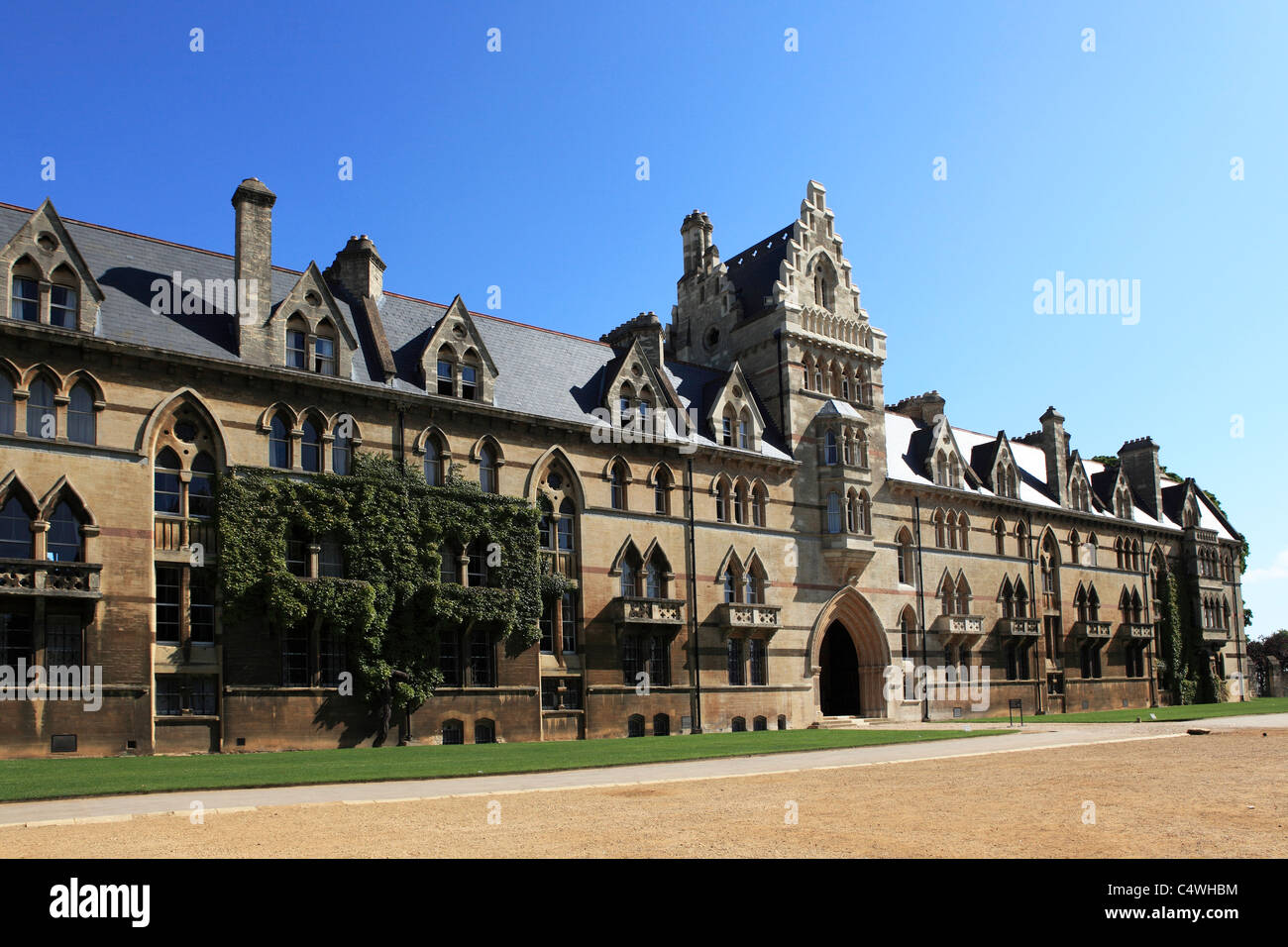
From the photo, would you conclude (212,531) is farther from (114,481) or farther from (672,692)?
(672,692)

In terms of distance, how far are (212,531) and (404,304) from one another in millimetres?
11601

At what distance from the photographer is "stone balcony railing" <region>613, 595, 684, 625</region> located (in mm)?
39312

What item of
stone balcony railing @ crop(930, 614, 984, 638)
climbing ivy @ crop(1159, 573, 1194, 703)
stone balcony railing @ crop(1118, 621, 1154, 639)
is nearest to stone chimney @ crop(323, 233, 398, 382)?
stone balcony railing @ crop(930, 614, 984, 638)

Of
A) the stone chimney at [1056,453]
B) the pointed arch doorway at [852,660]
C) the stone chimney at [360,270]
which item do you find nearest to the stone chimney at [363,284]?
the stone chimney at [360,270]

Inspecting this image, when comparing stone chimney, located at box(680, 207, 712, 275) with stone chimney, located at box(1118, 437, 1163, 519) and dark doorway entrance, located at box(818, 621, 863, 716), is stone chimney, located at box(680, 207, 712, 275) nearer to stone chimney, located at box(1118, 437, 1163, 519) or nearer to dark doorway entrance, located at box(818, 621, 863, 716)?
dark doorway entrance, located at box(818, 621, 863, 716)

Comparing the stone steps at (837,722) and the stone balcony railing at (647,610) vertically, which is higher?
the stone balcony railing at (647,610)

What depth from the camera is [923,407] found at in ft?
199

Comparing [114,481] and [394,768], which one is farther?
[114,481]

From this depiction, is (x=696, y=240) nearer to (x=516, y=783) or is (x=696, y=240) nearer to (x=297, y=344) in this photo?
(x=297, y=344)

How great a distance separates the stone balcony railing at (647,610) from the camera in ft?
129

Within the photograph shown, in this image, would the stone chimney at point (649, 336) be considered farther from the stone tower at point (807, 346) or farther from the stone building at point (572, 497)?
the stone tower at point (807, 346)

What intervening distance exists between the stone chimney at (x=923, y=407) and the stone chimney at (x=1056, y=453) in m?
8.62

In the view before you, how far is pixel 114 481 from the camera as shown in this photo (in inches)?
1156
